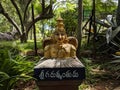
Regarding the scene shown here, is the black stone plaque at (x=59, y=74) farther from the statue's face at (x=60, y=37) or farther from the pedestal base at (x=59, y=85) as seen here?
the statue's face at (x=60, y=37)

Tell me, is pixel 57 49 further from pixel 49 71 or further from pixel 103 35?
pixel 103 35

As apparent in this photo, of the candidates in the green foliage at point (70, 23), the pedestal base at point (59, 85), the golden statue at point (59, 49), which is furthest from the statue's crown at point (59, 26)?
the green foliage at point (70, 23)

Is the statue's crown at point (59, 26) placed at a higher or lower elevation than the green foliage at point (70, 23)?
higher

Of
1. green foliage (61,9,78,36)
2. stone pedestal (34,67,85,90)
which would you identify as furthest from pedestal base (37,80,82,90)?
green foliage (61,9,78,36)

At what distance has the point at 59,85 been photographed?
12.8 feet

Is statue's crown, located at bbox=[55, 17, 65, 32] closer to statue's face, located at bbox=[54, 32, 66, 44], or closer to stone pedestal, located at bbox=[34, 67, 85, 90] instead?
statue's face, located at bbox=[54, 32, 66, 44]

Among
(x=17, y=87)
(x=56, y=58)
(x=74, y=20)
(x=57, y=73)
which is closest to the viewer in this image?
(x=57, y=73)

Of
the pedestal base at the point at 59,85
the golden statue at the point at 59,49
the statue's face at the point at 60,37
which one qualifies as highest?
the statue's face at the point at 60,37

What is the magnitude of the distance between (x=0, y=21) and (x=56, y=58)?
1991 cm

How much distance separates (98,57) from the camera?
26.0 ft

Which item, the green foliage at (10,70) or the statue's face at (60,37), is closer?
the statue's face at (60,37)

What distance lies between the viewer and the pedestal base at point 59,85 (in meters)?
3.87

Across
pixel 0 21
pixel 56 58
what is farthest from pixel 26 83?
pixel 0 21

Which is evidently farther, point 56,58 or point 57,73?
point 56,58
